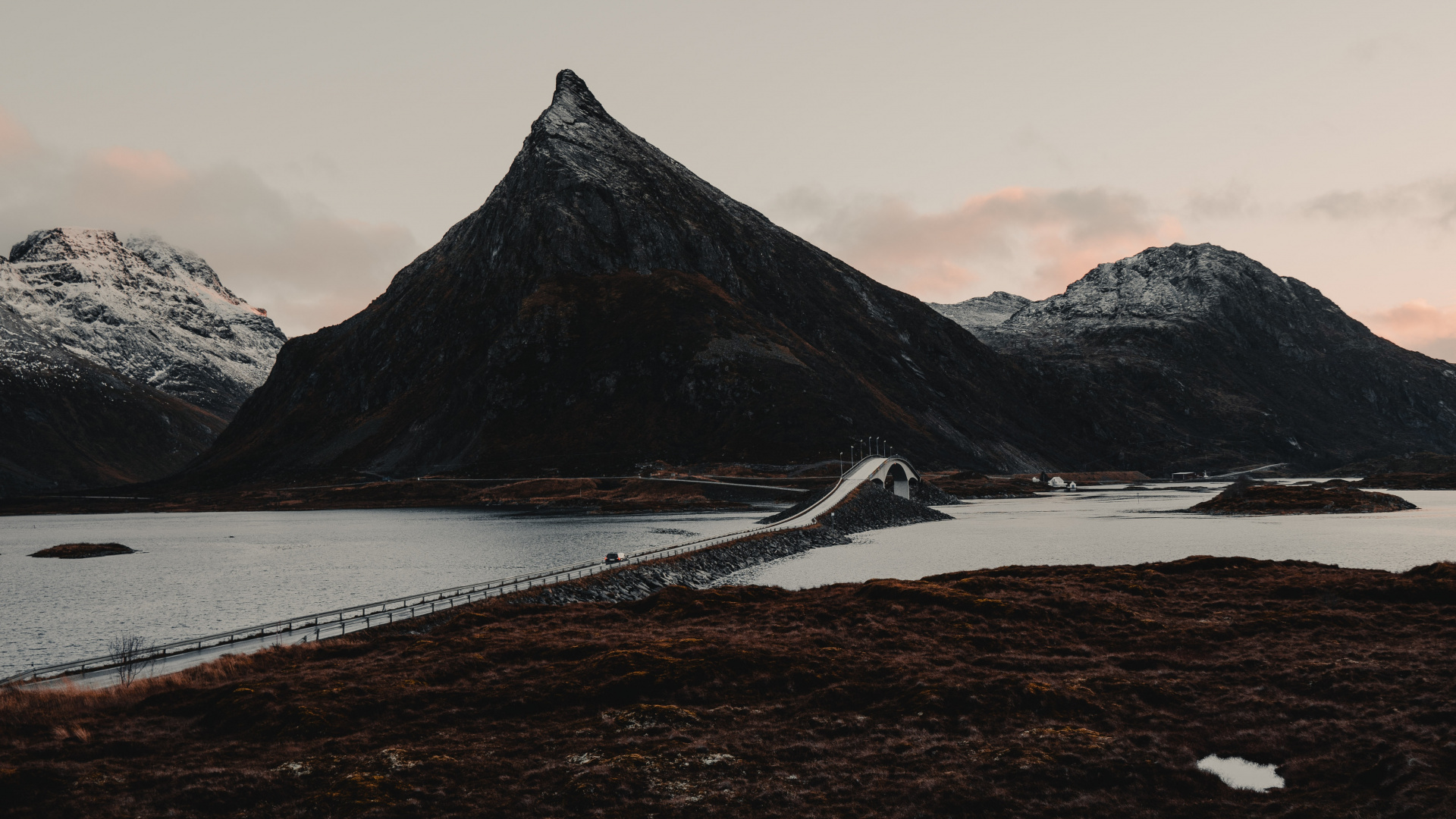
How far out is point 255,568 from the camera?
11169 cm

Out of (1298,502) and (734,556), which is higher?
(1298,502)

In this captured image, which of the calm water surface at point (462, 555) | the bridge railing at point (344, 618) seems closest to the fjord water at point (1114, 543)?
the calm water surface at point (462, 555)

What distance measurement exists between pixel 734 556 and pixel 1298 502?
133 meters

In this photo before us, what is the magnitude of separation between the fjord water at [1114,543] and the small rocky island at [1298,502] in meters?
5.50

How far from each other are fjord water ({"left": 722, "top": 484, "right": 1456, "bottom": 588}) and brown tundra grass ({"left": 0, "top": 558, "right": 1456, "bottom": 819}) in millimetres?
36812

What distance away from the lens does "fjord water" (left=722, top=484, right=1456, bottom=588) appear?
93.5 metres

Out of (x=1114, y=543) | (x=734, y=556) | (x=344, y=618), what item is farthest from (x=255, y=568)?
(x=1114, y=543)

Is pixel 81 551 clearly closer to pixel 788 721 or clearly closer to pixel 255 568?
pixel 255 568

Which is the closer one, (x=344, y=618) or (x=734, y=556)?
(x=344, y=618)

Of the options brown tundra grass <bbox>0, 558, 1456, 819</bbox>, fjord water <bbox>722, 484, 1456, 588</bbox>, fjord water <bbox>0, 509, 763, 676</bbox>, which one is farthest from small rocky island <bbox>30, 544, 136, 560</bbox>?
brown tundra grass <bbox>0, 558, 1456, 819</bbox>

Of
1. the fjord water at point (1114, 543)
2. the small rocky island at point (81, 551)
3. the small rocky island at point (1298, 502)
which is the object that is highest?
the small rocky island at point (1298, 502)

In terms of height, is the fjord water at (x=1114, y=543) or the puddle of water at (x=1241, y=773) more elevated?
the puddle of water at (x=1241, y=773)

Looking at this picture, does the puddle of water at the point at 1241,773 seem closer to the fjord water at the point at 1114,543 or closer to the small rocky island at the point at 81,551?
the fjord water at the point at 1114,543

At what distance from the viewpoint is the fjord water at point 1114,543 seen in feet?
307
